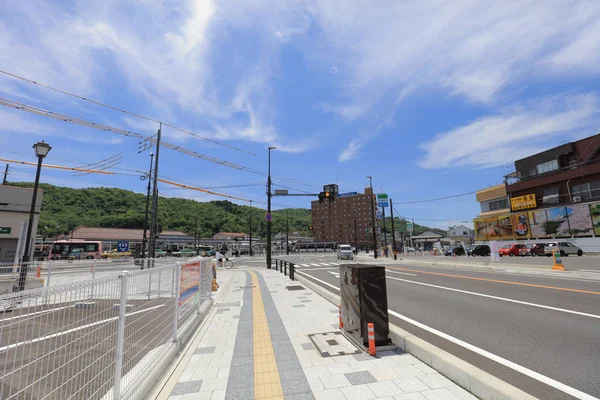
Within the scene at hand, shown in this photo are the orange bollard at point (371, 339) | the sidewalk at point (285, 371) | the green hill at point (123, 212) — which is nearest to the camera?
the sidewalk at point (285, 371)

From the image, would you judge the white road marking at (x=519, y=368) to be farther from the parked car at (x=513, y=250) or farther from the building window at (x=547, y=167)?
the building window at (x=547, y=167)

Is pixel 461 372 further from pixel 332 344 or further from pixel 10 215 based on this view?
pixel 10 215

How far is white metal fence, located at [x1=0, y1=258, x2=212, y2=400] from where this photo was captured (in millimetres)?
2225

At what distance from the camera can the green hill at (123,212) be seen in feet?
167

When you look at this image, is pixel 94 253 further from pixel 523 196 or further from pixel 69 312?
pixel 523 196

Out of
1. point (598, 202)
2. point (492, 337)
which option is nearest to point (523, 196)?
point (598, 202)

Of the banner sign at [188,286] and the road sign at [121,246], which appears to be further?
the road sign at [121,246]

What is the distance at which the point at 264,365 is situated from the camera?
4418mm

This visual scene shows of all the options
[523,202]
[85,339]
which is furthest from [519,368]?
[523,202]

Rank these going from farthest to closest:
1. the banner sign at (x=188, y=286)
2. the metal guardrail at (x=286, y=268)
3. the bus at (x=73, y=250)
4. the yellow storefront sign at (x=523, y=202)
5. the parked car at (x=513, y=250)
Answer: the bus at (x=73, y=250)
the yellow storefront sign at (x=523, y=202)
the parked car at (x=513, y=250)
the metal guardrail at (x=286, y=268)
the banner sign at (x=188, y=286)

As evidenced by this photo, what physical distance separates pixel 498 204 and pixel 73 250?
71.2 m

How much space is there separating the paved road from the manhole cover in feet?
5.21

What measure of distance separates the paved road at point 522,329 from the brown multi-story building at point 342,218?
122841mm

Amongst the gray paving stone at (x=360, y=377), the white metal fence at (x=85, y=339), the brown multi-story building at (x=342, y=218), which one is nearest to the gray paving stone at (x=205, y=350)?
the white metal fence at (x=85, y=339)
